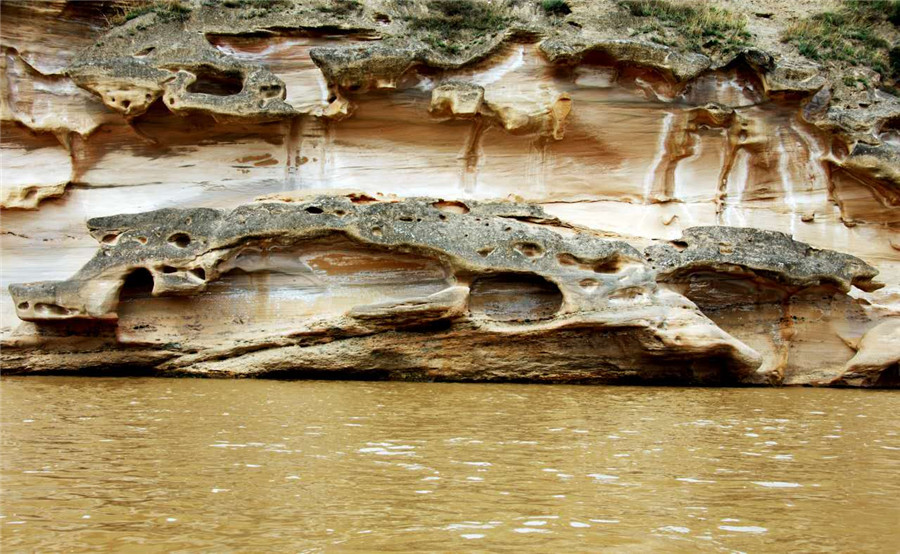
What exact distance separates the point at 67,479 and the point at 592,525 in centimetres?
269

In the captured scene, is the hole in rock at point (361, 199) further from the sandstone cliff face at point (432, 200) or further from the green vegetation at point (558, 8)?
the green vegetation at point (558, 8)

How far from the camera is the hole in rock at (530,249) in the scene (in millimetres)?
8781

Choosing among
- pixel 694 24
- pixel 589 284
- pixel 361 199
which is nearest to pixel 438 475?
pixel 589 284

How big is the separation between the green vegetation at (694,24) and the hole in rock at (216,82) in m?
5.42

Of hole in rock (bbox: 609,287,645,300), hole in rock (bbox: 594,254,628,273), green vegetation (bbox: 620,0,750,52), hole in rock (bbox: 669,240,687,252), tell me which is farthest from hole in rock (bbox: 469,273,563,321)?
green vegetation (bbox: 620,0,750,52)

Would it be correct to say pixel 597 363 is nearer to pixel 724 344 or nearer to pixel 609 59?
pixel 724 344

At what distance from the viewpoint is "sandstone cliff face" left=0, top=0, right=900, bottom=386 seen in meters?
8.69

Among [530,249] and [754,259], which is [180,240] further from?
[754,259]

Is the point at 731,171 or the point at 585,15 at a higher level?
the point at 585,15

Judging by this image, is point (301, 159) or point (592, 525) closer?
point (592, 525)

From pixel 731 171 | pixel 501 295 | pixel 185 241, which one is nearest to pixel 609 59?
pixel 731 171

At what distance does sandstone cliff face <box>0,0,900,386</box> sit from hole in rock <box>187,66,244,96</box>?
0.12ft

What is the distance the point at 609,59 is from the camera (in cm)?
1034

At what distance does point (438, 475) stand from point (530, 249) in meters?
4.87
